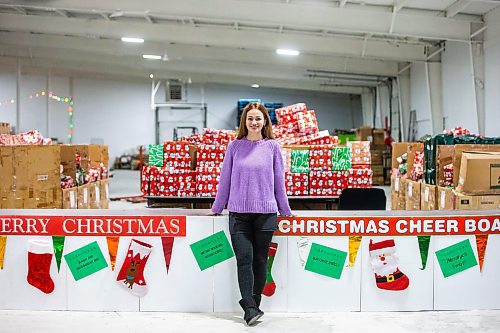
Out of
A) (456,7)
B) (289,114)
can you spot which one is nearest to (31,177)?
(289,114)

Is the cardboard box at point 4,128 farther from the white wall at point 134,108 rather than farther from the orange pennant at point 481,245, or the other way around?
the white wall at point 134,108

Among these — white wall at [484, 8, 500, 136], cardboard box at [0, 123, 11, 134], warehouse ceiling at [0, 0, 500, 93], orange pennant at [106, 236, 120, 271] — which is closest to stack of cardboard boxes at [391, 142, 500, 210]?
orange pennant at [106, 236, 120, 271]

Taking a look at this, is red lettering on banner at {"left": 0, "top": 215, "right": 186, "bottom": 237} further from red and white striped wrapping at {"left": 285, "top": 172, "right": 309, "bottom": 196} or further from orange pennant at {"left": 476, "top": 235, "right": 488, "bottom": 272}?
red and white striped wrapping at {"left": 285, "top": 172, "right": 309, "bottom": 196}

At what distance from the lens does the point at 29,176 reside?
5.86 meters

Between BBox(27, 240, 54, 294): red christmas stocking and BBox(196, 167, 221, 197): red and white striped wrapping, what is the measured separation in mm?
3809

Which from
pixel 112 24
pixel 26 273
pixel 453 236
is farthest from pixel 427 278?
pixel 112 24

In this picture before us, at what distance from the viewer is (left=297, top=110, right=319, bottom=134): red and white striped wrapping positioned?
820cm

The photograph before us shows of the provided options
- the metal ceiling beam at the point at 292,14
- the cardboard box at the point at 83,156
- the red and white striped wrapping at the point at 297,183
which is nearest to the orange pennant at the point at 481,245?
the red and white striped wrapping at the point at 297,183

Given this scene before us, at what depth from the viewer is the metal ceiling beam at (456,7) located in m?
11.1

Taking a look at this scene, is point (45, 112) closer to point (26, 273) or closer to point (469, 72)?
point (469, 72)

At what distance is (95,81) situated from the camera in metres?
24.3

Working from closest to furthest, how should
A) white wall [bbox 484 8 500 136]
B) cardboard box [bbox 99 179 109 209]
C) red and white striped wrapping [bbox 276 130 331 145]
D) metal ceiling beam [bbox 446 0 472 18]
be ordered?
1. red and white striped wrapping [bbox 276 130 331 145]
2. cardboard box [bbox 99 179 109 209]
3. metal ceiling beam [bbox 446 0 472 18]
4. white wall [bbox 484 8 500 136]

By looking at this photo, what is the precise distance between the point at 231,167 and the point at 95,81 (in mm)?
21898

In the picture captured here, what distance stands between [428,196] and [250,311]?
10.9 ft
